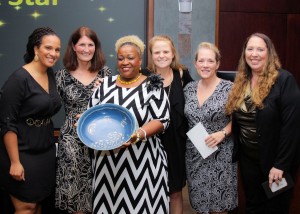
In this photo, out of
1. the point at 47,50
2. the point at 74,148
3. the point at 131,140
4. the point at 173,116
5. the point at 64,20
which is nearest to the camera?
the point at 131,140

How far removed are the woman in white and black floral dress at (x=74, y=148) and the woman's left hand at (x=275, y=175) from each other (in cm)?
→ 112

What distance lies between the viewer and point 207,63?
93.3 inches

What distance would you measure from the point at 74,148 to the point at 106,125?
48cm

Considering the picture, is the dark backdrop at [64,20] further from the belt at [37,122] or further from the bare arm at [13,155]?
the bare arm at [13,155]

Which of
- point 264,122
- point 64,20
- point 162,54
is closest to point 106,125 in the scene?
point 162,54

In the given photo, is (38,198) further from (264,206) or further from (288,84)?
(288,84)

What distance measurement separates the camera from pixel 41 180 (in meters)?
2.14

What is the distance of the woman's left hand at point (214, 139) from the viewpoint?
228 cm

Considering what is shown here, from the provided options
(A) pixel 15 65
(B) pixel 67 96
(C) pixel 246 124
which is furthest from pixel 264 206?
(A) pixel 15 65

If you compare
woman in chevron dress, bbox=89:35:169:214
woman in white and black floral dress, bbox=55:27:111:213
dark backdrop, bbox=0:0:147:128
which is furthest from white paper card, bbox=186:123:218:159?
dark backdrop, bbox=0:0:147:128

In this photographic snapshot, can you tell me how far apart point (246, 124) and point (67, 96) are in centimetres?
114

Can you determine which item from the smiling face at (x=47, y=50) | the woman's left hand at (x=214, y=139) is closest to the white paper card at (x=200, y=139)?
the woman's left hand at (x=214, y=139)

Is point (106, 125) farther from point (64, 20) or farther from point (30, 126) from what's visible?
point (64, 20)

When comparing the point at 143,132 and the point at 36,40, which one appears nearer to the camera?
the point at 143,132
